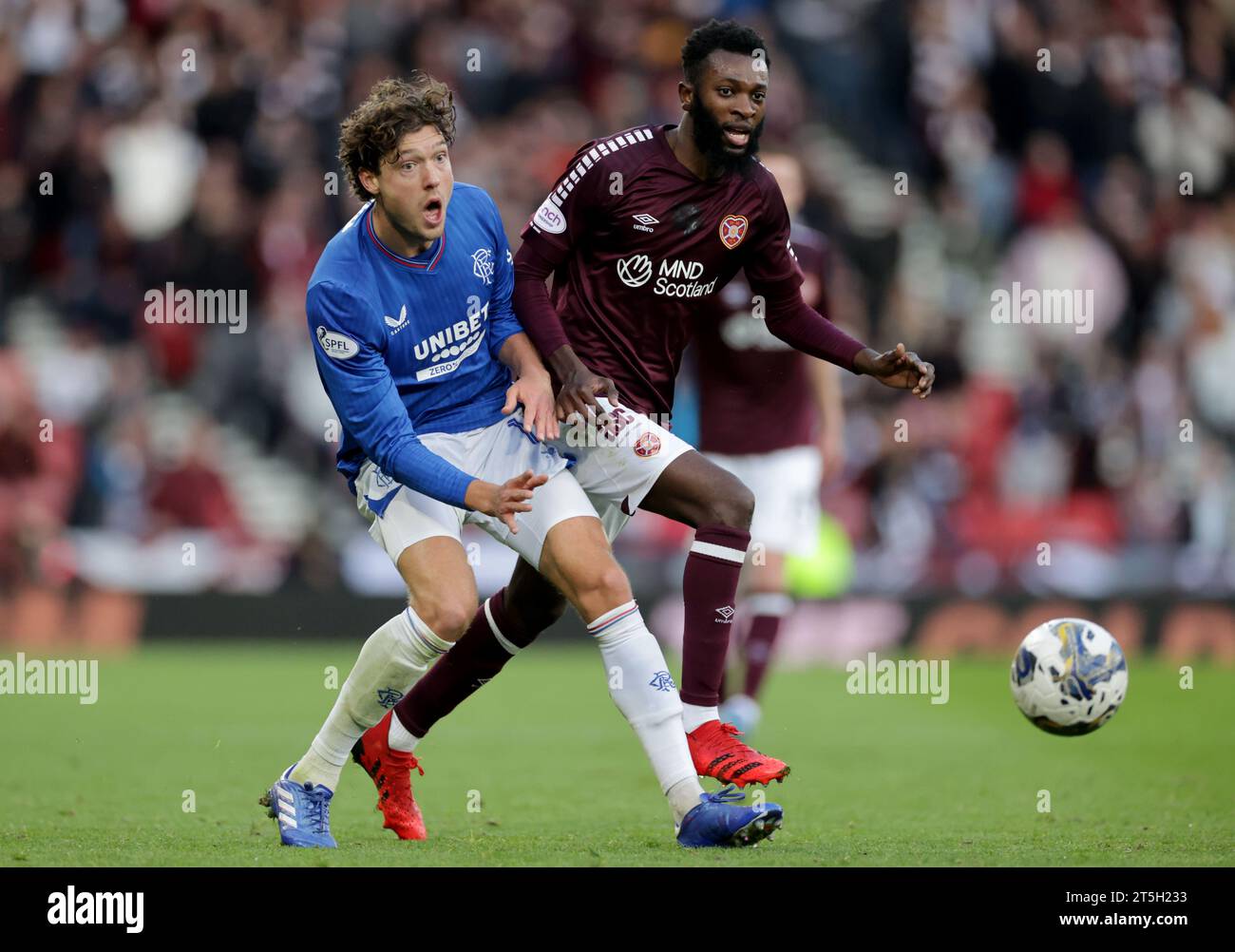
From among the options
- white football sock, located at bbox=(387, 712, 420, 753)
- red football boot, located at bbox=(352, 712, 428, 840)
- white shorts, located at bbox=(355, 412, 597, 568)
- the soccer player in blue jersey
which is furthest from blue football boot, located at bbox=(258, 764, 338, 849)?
white shorts, located at bbox=(355, 412, 597, 568)

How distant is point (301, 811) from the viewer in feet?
19.9

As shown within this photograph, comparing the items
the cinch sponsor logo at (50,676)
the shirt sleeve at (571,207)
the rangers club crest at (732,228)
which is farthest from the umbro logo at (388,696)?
the cinch sponsor logo at (50,676)

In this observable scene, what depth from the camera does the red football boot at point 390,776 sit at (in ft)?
20.9

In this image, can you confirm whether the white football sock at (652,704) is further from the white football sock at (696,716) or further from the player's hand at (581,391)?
the player's hand at (581,391)

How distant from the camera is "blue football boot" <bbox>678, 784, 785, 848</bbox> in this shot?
5645mm

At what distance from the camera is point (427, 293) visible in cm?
618

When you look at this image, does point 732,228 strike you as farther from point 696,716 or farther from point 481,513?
point 696,716

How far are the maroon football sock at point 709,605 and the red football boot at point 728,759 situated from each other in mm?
113

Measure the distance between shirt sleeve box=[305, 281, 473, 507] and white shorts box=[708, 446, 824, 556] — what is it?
12.0 ft

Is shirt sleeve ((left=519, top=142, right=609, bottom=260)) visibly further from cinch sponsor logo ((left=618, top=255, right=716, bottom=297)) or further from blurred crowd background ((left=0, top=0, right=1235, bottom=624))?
blurred crowd background ((left=0, top=0, right=1235, bottom=624))

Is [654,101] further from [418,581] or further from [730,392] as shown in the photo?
[418,581]


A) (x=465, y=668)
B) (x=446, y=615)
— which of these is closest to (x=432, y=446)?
(x=446, y=615)

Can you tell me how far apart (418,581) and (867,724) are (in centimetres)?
488

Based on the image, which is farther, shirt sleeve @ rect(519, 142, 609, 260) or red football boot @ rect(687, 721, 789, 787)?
shirt sleeve @ rect(519, 142, 609, 260)
